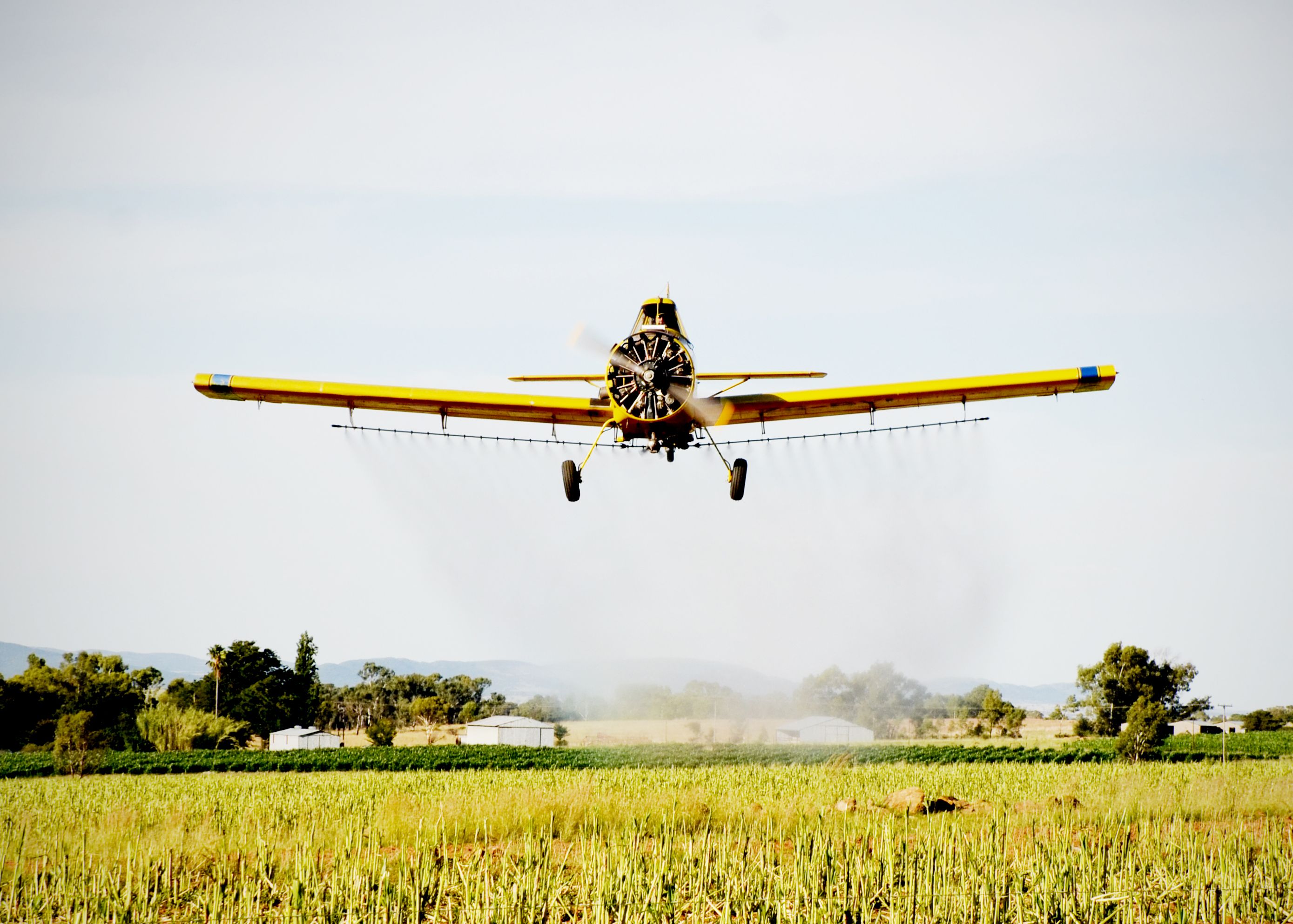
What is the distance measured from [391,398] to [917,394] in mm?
11671

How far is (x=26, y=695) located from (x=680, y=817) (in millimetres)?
80748

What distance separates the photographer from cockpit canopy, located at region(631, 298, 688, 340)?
20906 mm

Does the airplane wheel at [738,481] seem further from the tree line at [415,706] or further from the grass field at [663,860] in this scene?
the tree line at [415,706]

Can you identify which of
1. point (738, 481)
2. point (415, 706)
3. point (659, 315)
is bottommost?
point (415, 706)

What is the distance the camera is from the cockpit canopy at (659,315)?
20.9 m

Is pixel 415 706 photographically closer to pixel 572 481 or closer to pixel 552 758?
pixel 552 758

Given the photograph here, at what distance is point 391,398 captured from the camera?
23.0 m

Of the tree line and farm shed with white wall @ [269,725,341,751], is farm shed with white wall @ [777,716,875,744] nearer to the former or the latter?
the tree line

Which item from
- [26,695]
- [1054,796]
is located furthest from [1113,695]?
[26,695]

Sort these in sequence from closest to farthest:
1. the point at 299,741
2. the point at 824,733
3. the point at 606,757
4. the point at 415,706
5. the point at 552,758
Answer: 1. the point at 606,757
2. the point at 552,758
3. the point at 824,733
4. the point at 299,741
5. the point at 415,706

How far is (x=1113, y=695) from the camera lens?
75750 mm

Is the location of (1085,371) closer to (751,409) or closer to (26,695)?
(751,409)

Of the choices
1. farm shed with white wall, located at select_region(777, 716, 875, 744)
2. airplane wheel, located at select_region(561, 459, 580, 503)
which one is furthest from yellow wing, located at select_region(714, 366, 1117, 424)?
farm shed with white wall, located at select_region(777, 716, 875, 744)

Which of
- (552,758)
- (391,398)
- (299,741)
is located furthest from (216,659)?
(391,398)
